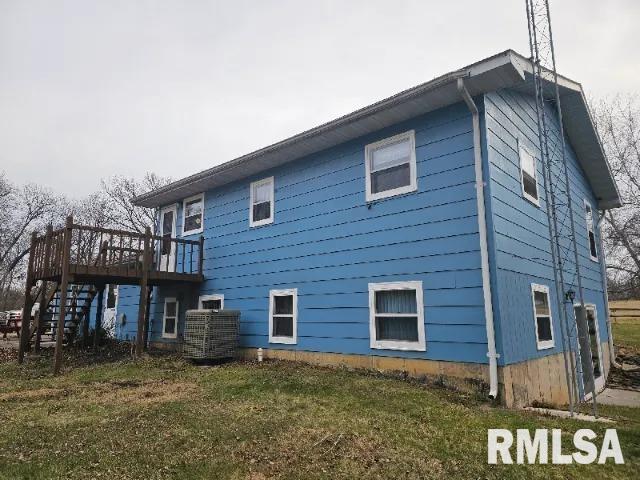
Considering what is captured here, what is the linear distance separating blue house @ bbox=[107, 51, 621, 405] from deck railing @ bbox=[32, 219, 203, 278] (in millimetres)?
1205

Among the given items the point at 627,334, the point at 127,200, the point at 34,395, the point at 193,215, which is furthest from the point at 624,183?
the point at 127,200

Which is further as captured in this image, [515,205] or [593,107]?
[593,107]

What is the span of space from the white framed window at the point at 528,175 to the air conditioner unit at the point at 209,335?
7.50 m

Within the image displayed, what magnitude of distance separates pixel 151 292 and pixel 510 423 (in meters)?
11.8

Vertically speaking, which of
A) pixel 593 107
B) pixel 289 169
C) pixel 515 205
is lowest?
pixel 515 205

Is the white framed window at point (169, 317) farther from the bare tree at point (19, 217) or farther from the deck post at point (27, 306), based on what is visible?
the bare tree at point (19, 217)

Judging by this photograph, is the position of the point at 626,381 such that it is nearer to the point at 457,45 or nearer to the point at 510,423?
the point at 510,423

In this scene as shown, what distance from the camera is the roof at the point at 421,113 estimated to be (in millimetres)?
6980

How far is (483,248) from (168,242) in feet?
34.3

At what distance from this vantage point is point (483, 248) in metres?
6.74

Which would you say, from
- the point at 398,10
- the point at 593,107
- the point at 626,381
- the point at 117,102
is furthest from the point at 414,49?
the point at 593,107

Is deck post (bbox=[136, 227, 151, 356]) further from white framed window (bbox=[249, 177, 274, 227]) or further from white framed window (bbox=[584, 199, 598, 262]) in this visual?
white framed window (bbox=[584, 199, 598, 262])

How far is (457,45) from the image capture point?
560 inches

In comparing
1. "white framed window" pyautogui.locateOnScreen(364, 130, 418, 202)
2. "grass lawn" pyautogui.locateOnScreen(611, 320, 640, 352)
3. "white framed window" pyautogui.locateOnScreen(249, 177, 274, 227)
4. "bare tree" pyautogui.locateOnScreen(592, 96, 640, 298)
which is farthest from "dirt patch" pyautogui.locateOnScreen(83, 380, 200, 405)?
"bare tree" pyautogui.locateOnScreen(592, 96, 640, 298)
